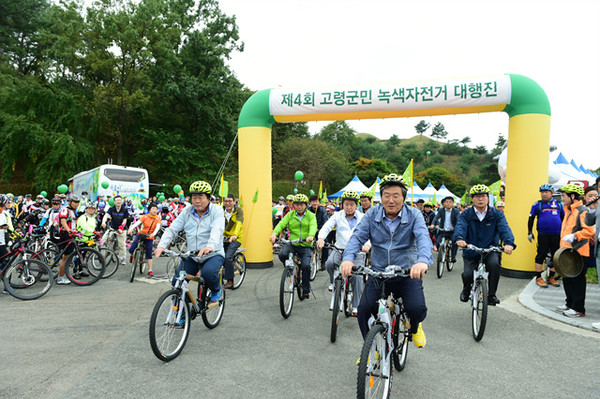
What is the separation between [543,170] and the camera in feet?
31.1

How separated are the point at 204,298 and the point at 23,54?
42.4 m

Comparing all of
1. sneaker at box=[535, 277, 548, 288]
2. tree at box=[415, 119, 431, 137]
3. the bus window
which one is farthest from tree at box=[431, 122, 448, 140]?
sneaker at box=[535, 277, 548, 288]

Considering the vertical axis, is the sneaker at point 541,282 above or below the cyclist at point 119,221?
below

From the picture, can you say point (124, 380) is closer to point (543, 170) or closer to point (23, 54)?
point (543, 170)

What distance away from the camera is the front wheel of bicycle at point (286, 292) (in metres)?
5.97

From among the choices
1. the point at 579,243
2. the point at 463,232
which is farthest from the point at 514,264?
the point at 463,232

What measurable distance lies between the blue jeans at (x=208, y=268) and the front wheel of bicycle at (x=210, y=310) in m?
0.16

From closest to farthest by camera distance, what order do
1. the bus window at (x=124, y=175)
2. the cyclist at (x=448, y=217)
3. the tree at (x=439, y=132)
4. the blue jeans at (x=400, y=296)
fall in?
the blue jeans at (x=400, y=296)
the cyclist at (x=448, y=217)
the bus window at (x=124, y=175)
the tree at (x=439, y=132)

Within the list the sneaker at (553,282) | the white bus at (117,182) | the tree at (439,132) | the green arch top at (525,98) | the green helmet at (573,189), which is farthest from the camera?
the tree at (439,132)

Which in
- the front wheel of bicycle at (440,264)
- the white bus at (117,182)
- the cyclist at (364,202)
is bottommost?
the front wheel of bicycle at (440,264)

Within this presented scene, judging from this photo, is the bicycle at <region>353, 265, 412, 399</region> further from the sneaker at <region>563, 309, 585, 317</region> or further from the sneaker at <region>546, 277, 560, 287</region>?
the sneaker at <region>546, 277, 560, 287</region>

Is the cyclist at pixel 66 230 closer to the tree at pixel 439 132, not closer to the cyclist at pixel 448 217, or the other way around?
the cyclist at pixel 448 217

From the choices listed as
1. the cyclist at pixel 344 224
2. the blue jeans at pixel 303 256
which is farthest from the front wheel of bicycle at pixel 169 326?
the cyclist at pixel 344 224

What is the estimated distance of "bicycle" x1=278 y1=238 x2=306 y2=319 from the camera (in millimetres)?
5980
